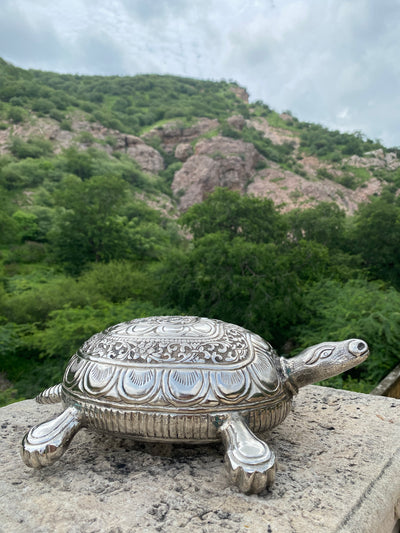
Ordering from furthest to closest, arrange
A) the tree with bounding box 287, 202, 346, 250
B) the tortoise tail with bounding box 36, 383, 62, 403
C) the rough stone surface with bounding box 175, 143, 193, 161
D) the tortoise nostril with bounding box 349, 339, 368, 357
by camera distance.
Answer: the rough stone surface with bounding box 175, 143, 193, 161 → the tree with bounding box 287, 202, 346, 250 → the tortoise tail with bounding box 36, 383, 62, 403 → the tortoise nostril with bounding box 349, 339, 368, 357

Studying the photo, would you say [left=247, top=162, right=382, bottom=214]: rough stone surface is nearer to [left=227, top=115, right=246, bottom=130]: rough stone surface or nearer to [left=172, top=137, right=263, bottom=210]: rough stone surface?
[left=172, top=137, right=263, bottom=210]: rough stone surface

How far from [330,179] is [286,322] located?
29.3 meters

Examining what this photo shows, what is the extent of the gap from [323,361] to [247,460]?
0.71 metres

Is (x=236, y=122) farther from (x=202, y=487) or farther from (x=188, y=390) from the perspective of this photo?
(x=202, y=487)

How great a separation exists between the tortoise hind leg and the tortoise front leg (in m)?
0.78

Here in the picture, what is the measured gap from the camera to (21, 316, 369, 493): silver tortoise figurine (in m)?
1.65

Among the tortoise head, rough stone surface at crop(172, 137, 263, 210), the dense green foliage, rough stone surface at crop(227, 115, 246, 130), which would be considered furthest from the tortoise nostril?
rough stone surface at crop(227, 115, 246, 130)

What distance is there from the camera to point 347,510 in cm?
145

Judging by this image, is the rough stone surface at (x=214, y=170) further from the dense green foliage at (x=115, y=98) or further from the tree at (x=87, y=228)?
the tree at (x=87, y=228)

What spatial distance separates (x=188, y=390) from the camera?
1.68 metres

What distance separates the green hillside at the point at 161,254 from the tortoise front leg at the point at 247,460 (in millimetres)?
3576

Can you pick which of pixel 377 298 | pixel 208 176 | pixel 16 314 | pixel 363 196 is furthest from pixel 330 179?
pixel 16 314

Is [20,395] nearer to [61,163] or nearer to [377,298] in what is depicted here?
[377,298]

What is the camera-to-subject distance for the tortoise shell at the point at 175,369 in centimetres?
169
